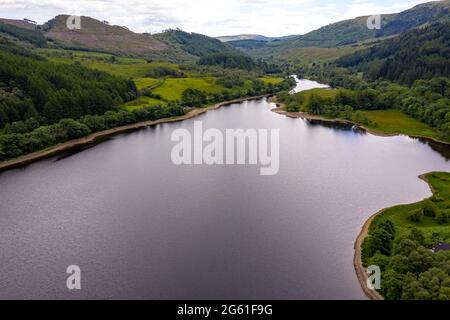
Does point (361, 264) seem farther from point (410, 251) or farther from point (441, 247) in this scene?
point (441, 247)

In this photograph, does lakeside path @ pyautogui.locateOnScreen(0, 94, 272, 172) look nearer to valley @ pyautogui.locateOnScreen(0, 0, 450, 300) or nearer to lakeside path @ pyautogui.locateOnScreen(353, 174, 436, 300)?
valley @ pyautogui.locateOnScreen(0, 0, 450, 300)

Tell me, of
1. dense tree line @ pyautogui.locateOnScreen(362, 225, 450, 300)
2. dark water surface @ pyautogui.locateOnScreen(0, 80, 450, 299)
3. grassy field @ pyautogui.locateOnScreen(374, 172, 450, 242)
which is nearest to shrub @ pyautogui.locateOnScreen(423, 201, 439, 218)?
grassy field @ pyautogui.locateOnScreen(374, 172, 450, 242)

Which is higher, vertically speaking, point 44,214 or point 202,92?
point 202,92

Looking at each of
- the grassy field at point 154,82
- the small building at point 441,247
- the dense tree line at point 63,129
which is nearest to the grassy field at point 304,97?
the grassy field at point 154,82

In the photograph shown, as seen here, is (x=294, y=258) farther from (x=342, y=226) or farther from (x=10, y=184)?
(x=10, y=184)

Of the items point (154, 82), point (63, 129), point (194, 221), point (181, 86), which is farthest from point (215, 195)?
point (154, 82)

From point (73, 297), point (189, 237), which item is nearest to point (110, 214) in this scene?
point (189, 237)
